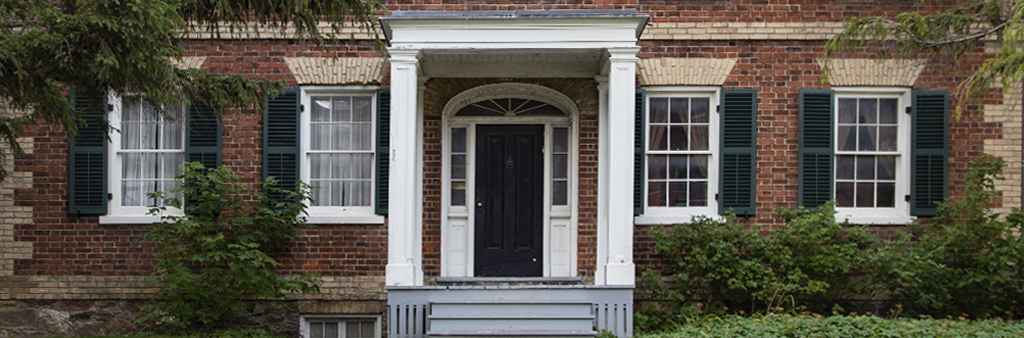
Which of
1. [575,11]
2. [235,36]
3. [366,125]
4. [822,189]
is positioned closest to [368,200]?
[366,125]

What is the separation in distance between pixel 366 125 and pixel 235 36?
169cm

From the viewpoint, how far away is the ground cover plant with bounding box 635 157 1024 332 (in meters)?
6.44

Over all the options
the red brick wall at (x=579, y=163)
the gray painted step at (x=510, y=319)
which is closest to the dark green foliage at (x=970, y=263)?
the red brick wall at (x=579, y=163)

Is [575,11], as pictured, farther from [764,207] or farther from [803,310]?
[803,310]

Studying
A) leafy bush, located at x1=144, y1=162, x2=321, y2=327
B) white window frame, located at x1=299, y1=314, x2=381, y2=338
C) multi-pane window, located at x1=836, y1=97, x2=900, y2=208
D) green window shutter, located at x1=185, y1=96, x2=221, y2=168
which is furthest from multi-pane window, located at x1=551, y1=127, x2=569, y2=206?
green window shutter, located at x1=185, y1=96, x2=221, y2=168

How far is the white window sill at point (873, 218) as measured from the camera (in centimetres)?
715

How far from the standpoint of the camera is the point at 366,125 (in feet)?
24.2

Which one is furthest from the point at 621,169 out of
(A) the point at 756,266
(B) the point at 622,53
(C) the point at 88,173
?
(C) the point at 88,173

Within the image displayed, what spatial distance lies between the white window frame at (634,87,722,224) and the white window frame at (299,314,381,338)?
10.0 ft

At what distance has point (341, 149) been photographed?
738 cm

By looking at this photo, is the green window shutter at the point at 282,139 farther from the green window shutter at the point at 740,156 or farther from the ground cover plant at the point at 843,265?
Answer: the green window shutter at the point at 740,156

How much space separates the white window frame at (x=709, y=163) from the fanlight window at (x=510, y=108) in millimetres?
1044

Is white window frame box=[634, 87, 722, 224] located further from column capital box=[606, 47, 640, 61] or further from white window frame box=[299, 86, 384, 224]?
white window frame box=[299, 86, 384, 224]

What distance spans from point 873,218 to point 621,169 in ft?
10.0
